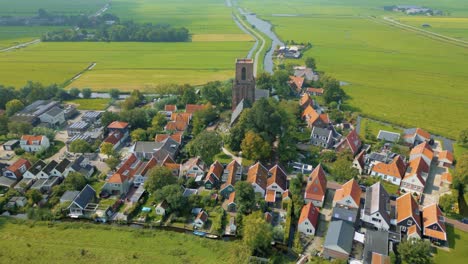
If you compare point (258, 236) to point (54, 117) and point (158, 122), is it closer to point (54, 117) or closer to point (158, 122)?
point (158, 122)

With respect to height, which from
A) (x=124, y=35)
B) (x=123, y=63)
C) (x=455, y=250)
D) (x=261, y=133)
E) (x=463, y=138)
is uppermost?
(x=124, y=35)

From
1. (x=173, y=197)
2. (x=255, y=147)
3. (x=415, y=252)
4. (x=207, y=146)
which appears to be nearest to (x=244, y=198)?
(x=173, y=197)

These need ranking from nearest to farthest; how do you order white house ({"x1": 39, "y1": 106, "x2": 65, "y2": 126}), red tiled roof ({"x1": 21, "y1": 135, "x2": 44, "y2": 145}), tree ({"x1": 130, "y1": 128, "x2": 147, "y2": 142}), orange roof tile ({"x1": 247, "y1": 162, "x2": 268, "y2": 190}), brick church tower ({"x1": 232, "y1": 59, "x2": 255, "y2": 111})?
orange roof tile ({"x1": 247, "y1": 162, "x2": 268, "y2": 190}) → red tiled roof ({"x1": 21, "y1": 135, "x2": 44, "y2": 145}) → tree ({"x1": 130, "y1": 128, "x2": 147, "y2": 142}) → brick church tower ({"x1": 232, "y1": 59, "x2": 255, "y2": 111}) → white house ({"x1": 39, "y1": 106, "x2": 65, "y2": 126})

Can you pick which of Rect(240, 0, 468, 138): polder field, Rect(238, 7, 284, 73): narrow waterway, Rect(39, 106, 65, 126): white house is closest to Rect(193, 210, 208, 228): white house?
Rect(39, 106, 65, 126): white house

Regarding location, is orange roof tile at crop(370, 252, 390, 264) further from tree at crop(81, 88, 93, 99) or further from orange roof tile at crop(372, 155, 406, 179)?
tree at crop(81, 88, 93, 99)

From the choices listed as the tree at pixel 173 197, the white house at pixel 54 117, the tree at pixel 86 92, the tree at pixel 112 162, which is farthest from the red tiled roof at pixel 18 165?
the tree at pixel 86 92

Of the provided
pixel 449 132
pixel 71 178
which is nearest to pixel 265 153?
pixel 71 178
